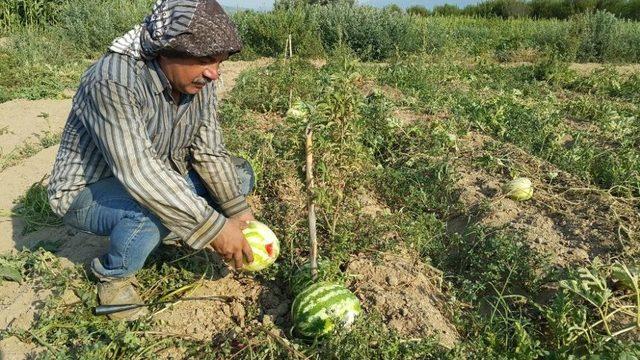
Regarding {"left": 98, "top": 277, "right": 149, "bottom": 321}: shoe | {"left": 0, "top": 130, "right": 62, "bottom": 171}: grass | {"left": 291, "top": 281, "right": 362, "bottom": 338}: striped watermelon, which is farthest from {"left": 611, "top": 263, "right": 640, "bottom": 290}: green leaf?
{"left": 0, "top": 130, "right": 62, "bottom": 171}: grass

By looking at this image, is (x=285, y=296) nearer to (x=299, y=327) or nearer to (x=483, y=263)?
(x=299, y=327)

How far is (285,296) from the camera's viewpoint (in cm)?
333

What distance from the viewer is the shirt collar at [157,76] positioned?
272 centimetres

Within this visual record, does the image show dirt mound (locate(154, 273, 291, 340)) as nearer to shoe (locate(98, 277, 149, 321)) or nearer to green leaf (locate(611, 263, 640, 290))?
shoe (locate(98, 277, 149, 321))

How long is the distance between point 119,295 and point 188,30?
165 centimetres

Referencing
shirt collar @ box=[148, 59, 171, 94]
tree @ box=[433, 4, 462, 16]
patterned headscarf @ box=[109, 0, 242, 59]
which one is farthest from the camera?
tree @ box=[433, 4, 462, 16]

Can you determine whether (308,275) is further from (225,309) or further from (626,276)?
(626,276)

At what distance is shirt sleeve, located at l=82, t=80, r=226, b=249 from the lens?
255cm

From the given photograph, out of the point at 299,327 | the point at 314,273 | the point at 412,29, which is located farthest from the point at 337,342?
the point at 412,29

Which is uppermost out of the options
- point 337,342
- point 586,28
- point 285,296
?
point 586,28

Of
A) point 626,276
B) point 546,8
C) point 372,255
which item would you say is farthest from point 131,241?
point 546,8

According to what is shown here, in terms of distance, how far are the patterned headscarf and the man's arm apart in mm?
724

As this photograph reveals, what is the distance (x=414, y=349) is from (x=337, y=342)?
404mm

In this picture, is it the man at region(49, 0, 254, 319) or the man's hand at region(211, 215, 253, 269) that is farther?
the man's hand at region(211, 215, 253, 269)
